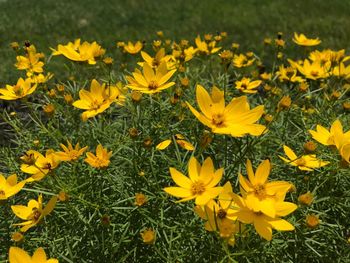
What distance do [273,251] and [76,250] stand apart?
2.36ft

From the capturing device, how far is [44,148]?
7.06 feet

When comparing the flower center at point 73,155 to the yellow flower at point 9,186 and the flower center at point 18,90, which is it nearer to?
the yellow flower at point 9,186

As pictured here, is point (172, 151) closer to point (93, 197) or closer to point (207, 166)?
point (93, 197)

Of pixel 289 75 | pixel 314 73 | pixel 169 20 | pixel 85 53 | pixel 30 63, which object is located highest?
pixel 85 53

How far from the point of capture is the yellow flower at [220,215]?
124 cm

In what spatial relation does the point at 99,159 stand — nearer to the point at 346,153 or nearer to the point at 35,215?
the point at 35,215

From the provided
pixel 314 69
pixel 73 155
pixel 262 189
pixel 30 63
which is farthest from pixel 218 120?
pixel 314 69

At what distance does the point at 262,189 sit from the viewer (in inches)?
51.0

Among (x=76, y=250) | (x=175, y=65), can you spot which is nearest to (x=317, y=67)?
(x=175, y=65)

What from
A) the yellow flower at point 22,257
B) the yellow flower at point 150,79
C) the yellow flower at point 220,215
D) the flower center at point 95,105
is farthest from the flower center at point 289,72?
the yellow flower at point 22,257

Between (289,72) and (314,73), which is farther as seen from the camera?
(314,73)

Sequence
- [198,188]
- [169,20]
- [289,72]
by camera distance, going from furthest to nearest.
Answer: [169,20] → [289,72] → [198,188]

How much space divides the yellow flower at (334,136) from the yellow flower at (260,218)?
34 centimetres

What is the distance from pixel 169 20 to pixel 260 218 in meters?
5.43
